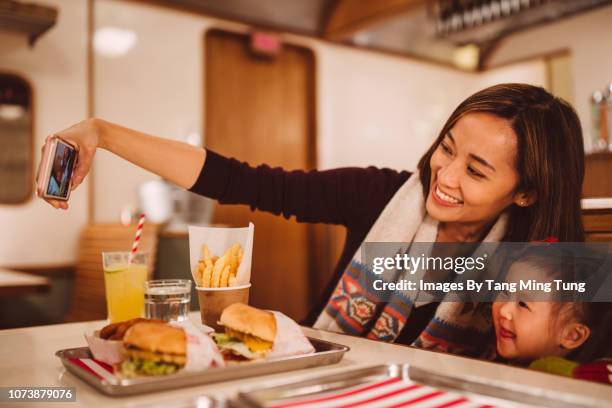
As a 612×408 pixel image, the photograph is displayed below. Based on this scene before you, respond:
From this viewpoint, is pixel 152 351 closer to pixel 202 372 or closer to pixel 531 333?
pixel 202 372

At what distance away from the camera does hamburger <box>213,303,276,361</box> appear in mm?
795

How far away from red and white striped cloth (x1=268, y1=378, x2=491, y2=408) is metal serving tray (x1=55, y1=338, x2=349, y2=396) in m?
0.10

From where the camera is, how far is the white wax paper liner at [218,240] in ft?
3.26

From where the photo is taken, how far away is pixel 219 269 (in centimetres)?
95

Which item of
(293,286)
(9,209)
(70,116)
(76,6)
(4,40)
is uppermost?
(76,6)

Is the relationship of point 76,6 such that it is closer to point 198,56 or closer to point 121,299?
point 198,56

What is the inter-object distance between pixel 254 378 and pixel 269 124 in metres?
3.66

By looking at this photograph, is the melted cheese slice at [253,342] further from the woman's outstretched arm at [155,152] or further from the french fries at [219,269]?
the woman's outstretched arm at [155,152]

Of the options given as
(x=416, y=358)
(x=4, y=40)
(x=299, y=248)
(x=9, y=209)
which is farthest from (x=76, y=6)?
(x=416, y=358)

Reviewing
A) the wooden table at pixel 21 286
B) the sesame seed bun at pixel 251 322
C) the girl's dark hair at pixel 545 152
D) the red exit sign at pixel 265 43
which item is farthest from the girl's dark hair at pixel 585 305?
the red exit sign at pixel 265 43

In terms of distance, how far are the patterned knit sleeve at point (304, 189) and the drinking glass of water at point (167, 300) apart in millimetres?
354

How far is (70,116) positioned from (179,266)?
1.34 meters

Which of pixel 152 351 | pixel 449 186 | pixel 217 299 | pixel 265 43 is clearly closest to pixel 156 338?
pixel 152 351

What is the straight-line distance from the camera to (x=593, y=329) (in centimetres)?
96
